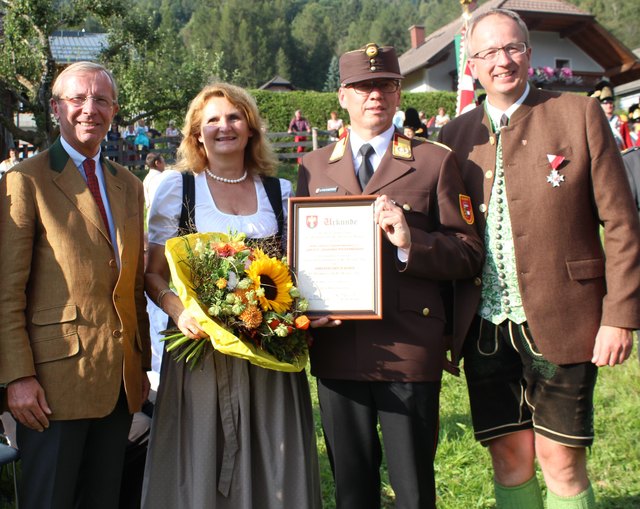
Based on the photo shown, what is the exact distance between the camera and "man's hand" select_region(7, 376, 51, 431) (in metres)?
2.62

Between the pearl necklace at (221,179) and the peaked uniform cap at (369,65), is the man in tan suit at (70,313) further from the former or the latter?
the peaked uniform cap at (369,65)

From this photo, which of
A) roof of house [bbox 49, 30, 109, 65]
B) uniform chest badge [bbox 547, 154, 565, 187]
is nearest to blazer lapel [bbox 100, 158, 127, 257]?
uniform chest badge [bbox 547, 154, 565, 187]

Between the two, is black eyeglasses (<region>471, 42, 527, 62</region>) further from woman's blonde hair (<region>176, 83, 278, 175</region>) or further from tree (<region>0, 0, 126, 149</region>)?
tree (<region>0, 0, 126, 149</region>)

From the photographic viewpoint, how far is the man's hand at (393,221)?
271 cm

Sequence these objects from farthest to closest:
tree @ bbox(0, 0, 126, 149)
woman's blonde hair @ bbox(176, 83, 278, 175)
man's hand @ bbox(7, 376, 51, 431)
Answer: tree @ bbox(0, 0, 126, 149)
woman's blonde hair @ bbox(176, 83, 278, 175)
man's hand @ bbox(7, 376, 51, 431)

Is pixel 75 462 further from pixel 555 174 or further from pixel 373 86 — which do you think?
pixel 555 174

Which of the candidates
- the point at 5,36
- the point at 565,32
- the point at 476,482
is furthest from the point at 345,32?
the point at 476,482

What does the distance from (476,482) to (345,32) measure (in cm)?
10158

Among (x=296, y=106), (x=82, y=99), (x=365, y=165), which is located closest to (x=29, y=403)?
(x=82, y=99)

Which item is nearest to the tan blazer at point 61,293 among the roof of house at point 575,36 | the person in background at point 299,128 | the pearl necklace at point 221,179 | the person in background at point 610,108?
the pearl necklace at point 221,179

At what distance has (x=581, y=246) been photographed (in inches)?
112

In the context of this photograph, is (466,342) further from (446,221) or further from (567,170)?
(567,170)

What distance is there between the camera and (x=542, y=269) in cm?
283

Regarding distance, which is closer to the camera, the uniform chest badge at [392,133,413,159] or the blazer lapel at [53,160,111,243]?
the blazer lapel at [53,160,111,243]
